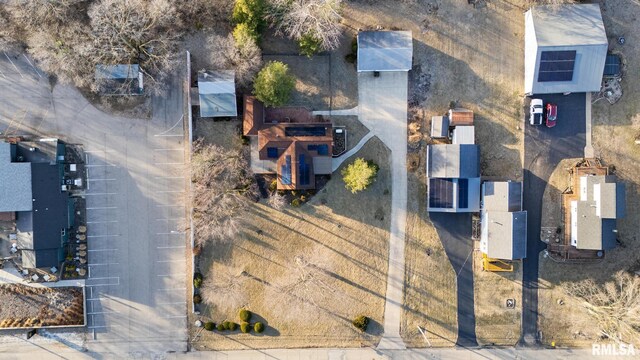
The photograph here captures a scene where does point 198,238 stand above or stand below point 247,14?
below

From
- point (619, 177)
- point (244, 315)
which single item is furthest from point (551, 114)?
point (244, 315)

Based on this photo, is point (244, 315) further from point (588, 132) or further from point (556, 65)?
point (588, 132)

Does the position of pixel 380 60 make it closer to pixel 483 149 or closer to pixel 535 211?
pixel 483 149

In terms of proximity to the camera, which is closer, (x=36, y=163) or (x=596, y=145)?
(x=36, y=163)

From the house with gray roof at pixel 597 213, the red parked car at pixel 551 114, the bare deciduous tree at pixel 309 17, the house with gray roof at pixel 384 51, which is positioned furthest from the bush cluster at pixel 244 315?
the red parked car at pixel 551 114

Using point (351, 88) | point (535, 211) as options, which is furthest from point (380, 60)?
point (535, 211)

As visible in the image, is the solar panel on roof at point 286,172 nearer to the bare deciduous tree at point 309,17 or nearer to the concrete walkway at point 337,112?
the concrete walkway at point 337,112

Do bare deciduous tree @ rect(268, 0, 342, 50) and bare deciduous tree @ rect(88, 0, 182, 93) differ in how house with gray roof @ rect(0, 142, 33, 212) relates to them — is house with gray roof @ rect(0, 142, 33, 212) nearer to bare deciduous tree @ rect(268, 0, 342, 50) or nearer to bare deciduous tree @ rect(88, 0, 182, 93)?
bare deciduous tree @ rect(88, 0, 182, 93)

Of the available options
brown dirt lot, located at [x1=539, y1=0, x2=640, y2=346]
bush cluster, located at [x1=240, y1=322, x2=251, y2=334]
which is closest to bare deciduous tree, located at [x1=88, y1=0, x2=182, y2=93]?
bush cluster, located at [x1=240, y1=322, x2=251, y2=334]
